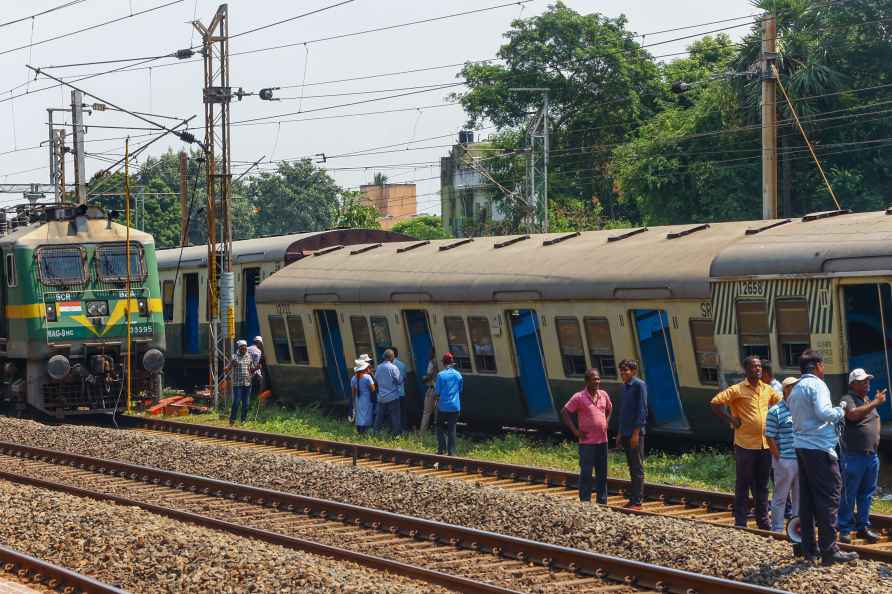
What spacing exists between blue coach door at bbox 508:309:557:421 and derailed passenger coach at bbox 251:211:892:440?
0.07ft

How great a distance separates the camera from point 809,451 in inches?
427

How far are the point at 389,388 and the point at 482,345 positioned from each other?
1.73m

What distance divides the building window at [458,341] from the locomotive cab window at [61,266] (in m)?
7.39

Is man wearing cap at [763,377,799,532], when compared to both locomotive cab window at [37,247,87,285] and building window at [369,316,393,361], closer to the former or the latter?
building window at [369,316,393,361]

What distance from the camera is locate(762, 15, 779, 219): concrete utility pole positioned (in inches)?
933

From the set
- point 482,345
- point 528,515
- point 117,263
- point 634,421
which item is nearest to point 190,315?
point 117,263

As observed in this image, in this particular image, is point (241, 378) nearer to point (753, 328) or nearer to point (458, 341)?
point (458, 341)

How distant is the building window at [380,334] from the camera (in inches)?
922

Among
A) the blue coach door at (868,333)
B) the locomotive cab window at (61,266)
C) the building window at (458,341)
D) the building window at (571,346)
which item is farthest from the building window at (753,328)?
the locomotive cab window at (61,266)

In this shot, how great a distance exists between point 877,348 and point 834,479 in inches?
216

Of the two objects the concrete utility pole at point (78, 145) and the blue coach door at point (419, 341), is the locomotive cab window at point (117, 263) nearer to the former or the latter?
the blue coach door at point (419, 341)

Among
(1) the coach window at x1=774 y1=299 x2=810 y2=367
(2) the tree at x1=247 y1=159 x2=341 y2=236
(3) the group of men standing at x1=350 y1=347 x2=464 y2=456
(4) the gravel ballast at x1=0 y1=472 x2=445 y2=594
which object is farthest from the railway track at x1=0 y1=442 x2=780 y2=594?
(2) the tree at x1=247 y1=159 x2=341 y2=236

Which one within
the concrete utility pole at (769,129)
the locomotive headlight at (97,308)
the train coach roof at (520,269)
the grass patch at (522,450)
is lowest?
the grass patch at (522,450)

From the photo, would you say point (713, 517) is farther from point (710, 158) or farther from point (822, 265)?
point (710, 158)
